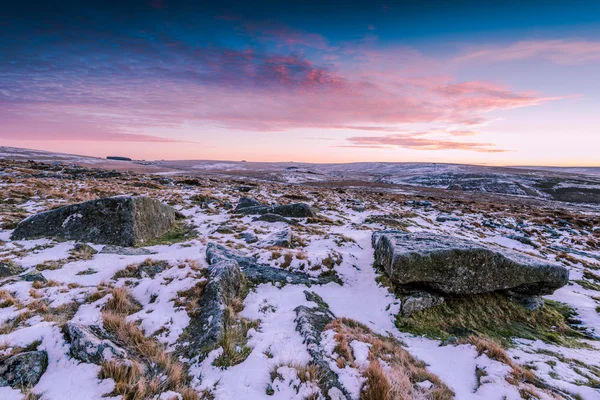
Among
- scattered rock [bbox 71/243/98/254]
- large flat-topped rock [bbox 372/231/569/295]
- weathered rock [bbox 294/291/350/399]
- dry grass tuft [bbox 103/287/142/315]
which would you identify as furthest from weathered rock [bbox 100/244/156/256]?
large flat-topped rock [bbox 372/231/569/295]

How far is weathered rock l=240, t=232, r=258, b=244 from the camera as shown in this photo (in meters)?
13.6

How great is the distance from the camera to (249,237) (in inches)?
547

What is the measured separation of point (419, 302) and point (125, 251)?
11.1 metres

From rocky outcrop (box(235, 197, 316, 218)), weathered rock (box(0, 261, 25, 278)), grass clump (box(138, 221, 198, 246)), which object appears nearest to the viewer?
weathered rock (box(0, 261, 25, 278))

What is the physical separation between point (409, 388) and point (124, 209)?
13.4 metres

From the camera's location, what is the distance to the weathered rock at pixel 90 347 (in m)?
4.38

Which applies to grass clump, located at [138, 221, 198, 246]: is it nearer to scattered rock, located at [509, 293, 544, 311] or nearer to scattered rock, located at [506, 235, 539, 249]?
scattered rock, located at [509, 293, 544, 311]

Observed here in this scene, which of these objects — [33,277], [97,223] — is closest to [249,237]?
[97,223]

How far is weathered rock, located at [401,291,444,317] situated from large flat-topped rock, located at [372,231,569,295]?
1.00 ft

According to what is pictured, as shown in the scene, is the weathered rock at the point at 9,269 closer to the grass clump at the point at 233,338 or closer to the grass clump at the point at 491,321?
the grass clump at the point at 233,338

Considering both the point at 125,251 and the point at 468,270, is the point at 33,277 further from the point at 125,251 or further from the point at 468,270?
the point at 468,270

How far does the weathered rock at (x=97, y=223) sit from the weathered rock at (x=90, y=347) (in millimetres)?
7863

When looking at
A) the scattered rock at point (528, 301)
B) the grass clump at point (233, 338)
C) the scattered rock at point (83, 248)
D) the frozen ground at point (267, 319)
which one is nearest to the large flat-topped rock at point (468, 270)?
the scattered rock at point (528, 301)

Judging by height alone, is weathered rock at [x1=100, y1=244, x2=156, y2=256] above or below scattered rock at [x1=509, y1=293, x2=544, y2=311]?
above
